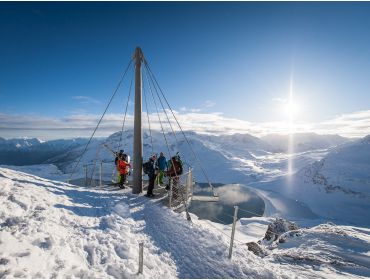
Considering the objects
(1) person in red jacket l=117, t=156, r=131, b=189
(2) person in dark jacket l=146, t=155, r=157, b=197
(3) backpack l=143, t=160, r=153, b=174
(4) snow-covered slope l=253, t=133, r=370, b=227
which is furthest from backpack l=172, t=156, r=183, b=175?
(4) snow-covered slope l=253, t=133, r=370, b=227

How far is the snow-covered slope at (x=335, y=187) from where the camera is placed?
117 meters

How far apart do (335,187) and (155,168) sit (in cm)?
15743

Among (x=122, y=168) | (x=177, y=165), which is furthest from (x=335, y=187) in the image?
(x=122, y=168)

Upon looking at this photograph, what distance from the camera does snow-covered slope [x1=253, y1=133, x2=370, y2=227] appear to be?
117m

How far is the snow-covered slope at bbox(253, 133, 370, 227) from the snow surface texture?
100317 mm

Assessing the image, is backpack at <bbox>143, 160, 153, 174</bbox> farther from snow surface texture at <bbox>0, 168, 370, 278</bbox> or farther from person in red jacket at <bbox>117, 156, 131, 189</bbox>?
person in red jacket at <bbox>117, 156, 131, 189</bbox>

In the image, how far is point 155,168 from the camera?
13.9m

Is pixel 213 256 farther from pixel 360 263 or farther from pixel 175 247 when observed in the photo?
pixel 360 263

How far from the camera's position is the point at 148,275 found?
269 inches

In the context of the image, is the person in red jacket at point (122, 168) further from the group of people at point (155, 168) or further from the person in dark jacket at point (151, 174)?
the person in dark jacket at point (151, 174)

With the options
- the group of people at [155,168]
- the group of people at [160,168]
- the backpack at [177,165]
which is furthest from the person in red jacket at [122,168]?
the backpack at [177,165]

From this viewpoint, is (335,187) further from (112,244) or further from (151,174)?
(112,244)

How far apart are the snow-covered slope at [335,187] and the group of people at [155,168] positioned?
97.8 metres

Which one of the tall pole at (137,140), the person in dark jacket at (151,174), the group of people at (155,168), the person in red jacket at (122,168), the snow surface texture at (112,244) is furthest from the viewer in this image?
the person in red jacket at (122,168)
